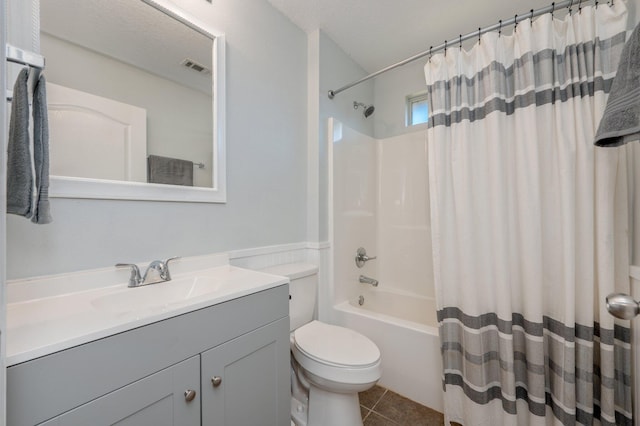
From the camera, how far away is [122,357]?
2.18ft

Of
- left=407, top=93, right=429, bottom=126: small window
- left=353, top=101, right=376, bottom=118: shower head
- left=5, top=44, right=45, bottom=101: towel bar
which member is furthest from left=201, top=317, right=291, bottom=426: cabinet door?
left=407, top=93, right=429, bottom=126: small window

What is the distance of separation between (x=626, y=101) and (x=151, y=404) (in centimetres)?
167

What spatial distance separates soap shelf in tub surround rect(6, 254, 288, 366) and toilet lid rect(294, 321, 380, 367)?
1.55ft

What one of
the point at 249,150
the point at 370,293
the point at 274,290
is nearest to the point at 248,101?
the point at 249,150

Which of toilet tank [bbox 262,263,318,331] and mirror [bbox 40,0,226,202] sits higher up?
mirror [bbox 40,0,226,202]

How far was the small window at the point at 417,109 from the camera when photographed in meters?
2.36

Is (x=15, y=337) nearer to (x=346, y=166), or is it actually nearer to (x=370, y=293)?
(x=346, y=166)

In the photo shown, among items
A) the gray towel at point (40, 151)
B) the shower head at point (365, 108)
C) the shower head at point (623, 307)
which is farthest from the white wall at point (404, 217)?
the gray towel at point (40, 151)

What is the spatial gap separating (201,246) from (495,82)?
1.70m

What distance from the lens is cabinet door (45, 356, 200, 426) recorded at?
0.62 metres

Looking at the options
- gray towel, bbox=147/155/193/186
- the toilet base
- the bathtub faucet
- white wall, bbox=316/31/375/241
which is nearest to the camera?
gray towel, bbox=147/155/193/186

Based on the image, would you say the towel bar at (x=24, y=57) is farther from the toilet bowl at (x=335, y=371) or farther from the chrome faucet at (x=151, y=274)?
the toilet bowl at (x=335, y=371)

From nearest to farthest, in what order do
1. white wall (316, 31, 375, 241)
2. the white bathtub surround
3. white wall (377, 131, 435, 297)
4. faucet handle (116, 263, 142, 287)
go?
faucet handle (116, 263, 142, 287), the white bathtub surround, white wall (316, 31, 375, 241), white wall (377, 131, 435, 297)

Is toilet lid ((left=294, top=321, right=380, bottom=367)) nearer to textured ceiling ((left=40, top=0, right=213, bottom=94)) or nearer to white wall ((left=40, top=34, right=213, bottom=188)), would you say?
white wall ((left=40, top=34, right=213, bottom=188))
